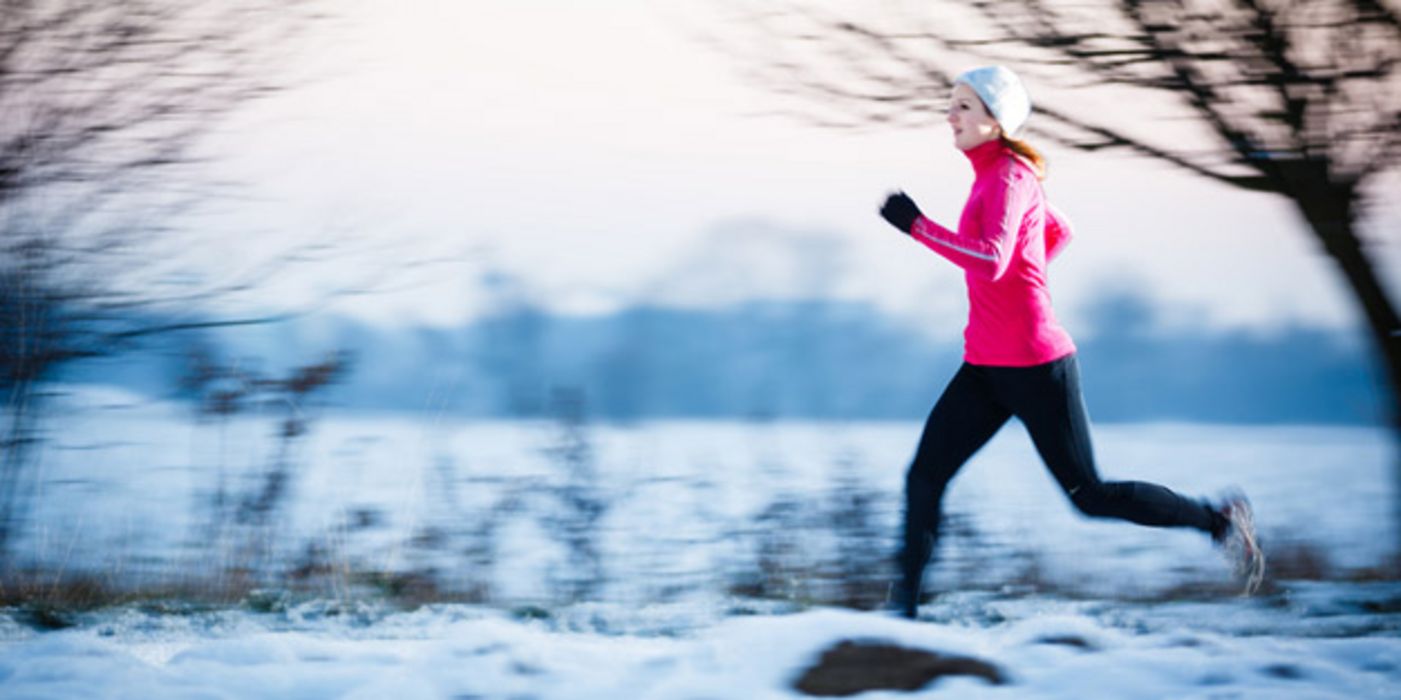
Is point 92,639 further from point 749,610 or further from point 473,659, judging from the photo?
point 749,610

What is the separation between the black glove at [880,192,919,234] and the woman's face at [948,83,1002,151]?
270 millimetres

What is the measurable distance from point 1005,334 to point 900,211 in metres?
0.46

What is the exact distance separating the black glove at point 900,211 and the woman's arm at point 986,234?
2cm

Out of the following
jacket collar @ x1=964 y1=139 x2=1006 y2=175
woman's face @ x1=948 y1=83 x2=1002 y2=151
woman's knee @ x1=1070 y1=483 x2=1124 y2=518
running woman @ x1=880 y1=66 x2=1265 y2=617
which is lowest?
woman's knee @ x1=1070 y1=483 x2=1124 y2=518

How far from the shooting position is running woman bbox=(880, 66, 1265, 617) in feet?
11.8

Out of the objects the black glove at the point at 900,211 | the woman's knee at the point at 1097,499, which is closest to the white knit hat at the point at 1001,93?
the black glove at the point at 900,211

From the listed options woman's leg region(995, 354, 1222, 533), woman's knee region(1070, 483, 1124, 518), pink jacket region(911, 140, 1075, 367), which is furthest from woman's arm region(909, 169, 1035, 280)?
woman's knee region(1070, 483, 1124, 518)

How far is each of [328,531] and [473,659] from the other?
1451 millimetres

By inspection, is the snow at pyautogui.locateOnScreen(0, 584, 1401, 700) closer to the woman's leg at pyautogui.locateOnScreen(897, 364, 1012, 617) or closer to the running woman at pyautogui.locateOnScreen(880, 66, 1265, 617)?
the woman's leg at pyautogui.locateOnScreen(897, 364, 1012, 617)

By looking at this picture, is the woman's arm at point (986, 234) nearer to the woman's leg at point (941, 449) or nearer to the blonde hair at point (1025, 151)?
the blonde hair at point (1025, 151)

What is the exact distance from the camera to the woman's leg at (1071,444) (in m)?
3.67

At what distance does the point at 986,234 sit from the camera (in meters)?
3.55

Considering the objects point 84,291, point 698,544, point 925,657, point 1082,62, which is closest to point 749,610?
point 698,544

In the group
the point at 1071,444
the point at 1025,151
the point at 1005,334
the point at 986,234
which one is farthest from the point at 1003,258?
the point at 1071,444
